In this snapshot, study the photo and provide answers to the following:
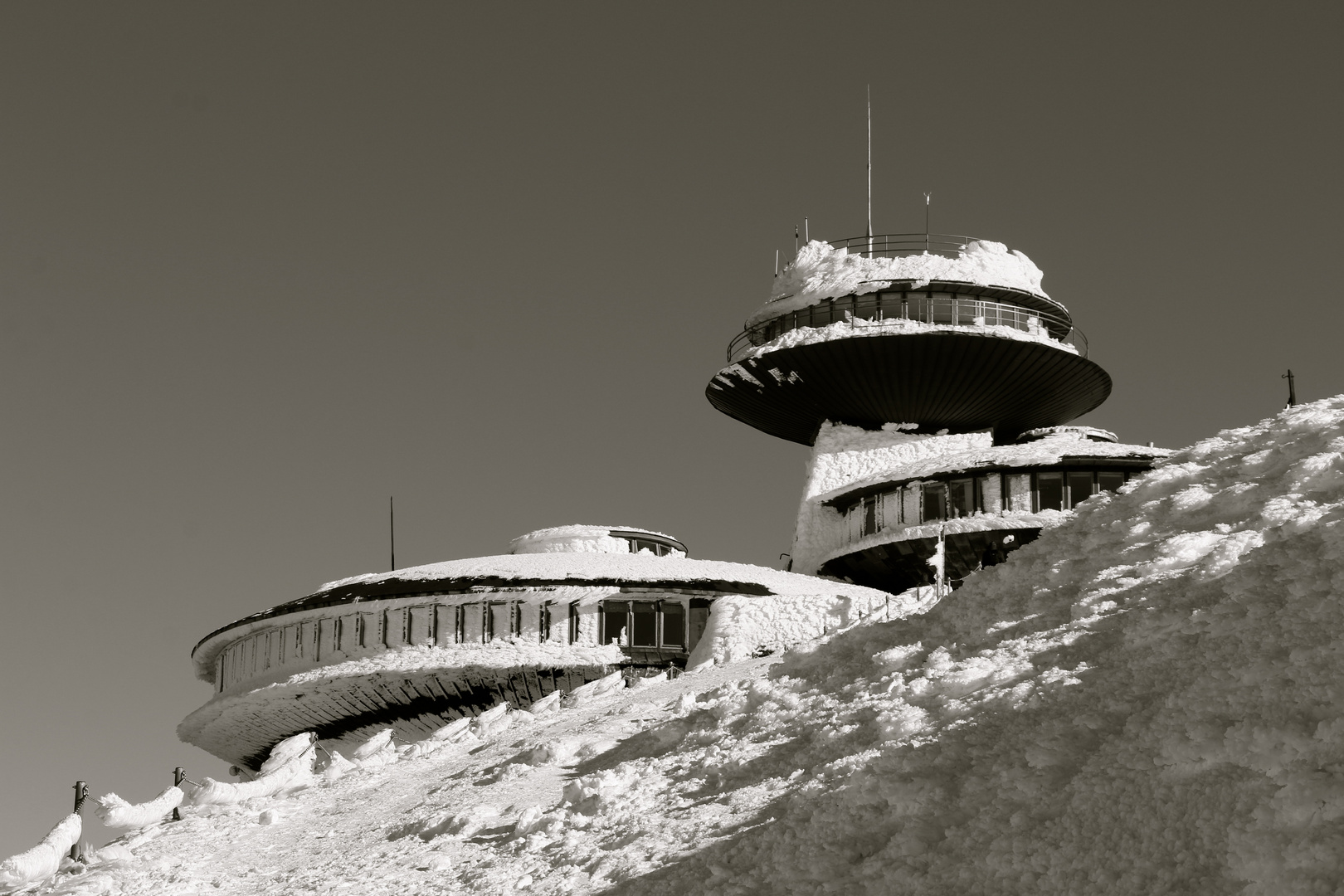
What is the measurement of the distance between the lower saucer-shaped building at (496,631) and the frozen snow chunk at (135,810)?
15.4 m

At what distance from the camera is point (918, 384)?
47.1 meters

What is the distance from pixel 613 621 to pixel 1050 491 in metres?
12.0

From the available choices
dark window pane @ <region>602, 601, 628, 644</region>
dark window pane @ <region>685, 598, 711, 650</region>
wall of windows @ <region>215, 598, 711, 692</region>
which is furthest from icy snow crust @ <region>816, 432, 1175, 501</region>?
dark window pane @ <region>602, 601, 628, 644</region>

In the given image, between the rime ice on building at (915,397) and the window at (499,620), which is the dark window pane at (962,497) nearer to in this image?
the rime ice on building at (915,397)

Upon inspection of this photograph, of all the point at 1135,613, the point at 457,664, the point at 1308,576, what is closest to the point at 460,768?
the point at 1135,613

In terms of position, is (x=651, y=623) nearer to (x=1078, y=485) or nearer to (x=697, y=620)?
(x=697, y=620)

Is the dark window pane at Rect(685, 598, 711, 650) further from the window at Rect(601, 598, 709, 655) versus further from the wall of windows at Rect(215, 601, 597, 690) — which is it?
the wall of windows at Rect(215, 601, 597, 690)

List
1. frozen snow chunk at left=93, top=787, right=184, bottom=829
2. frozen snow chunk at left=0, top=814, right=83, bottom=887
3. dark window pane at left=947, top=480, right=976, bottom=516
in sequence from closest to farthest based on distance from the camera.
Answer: frozen snow chunk at left=0, top=814, right=83, bottom=887, frozen snow chunk at left=93, top=787, right=184, bottom=829, dark window pane at left=947, top=480, right=976, bottom=516

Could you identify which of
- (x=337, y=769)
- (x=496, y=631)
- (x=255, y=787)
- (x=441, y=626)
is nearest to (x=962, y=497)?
(x=496, y=631)

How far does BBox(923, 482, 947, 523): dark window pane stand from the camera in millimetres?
42812

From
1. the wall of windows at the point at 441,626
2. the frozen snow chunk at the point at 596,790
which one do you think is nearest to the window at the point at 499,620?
the wall of windows at the point at 441,626

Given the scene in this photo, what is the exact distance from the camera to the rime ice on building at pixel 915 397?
139 ft

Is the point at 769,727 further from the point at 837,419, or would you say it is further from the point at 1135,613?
the point at 837,419

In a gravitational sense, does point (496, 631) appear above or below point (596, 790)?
above
